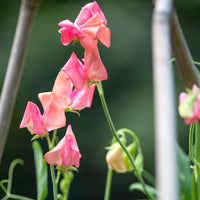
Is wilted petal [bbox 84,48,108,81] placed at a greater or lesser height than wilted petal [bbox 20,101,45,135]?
greater

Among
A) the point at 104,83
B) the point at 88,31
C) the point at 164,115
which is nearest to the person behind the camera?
the point at 164,115

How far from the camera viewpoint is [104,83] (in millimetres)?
2020

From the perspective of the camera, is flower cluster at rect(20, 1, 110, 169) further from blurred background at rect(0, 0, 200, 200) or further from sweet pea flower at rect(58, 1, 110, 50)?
blurred background at rect(0, 0, 200, 200)

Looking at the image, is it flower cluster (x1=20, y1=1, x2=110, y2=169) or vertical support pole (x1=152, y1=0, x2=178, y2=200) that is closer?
vertical support pole (x1=152, y1=0, x2=178, y2=200)

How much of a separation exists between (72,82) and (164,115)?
0.18 metres

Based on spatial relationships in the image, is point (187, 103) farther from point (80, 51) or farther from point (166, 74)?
point (80, 51)

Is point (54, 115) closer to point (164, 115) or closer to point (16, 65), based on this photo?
point (16, 65)

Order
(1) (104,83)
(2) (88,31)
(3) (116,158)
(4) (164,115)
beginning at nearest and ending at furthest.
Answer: (4) (164,115) < (2) (88,31) < (3) (116,158) < (1) (104,83)

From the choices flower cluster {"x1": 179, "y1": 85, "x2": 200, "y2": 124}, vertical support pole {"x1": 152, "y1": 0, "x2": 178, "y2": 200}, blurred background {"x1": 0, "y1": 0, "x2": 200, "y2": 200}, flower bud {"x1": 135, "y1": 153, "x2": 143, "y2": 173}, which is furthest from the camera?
blurred background {"x1": 0, "y1": 0, "x2": 200, "y2": 200}

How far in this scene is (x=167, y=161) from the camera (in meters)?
0.17

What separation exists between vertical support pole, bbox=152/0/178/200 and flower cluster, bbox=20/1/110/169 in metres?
0.13

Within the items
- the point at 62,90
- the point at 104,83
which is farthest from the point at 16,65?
the point at 104,83

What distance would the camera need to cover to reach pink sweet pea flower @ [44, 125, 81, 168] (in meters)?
0.38

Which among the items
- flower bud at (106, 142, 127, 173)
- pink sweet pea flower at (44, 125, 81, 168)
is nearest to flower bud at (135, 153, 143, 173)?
flower bud at (106, 142, 127, 173)
